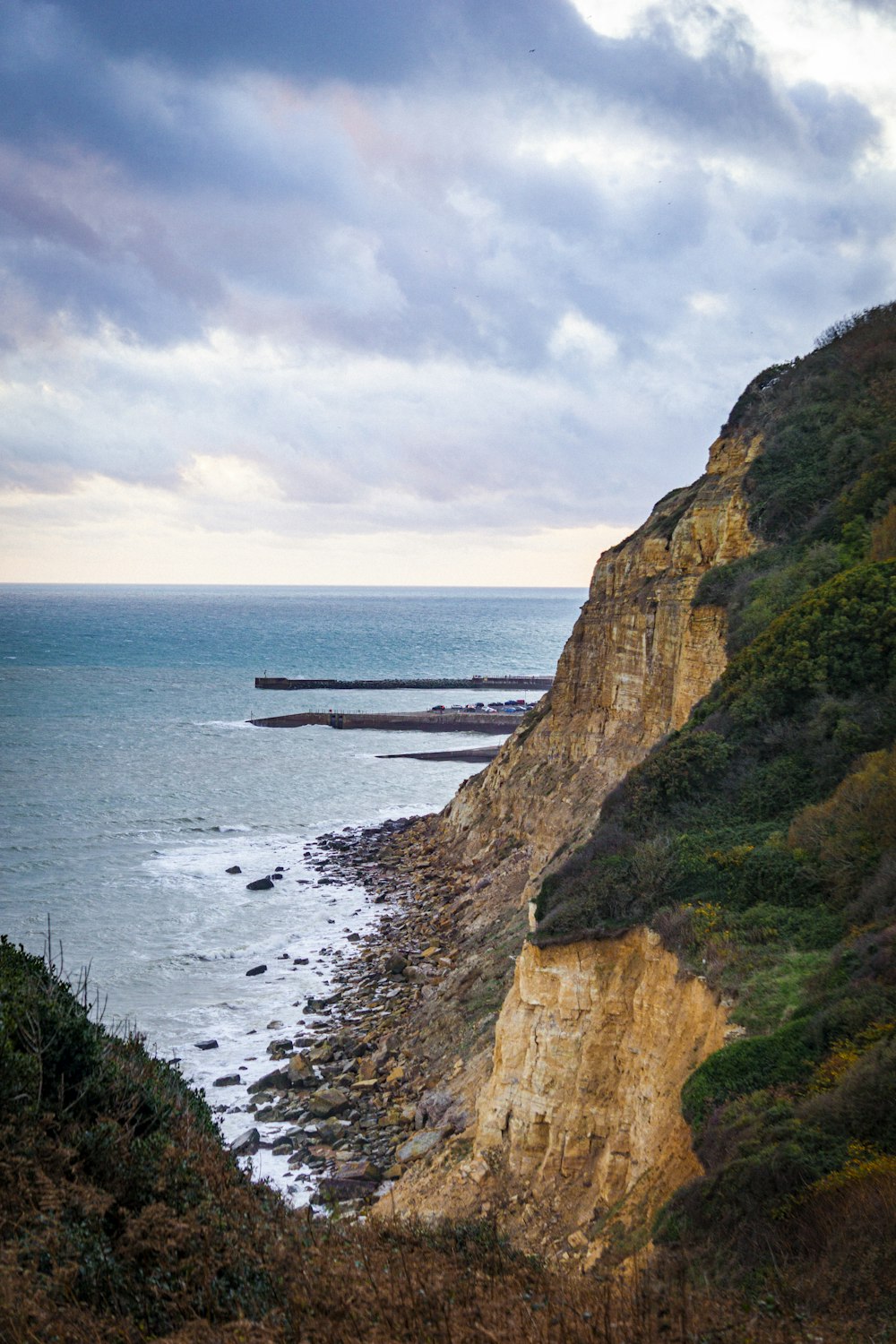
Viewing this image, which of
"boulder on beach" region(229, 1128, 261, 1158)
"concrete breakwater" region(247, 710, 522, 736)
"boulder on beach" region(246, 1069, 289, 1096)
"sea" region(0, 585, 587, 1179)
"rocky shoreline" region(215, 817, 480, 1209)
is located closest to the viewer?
"rocky shoreline" region(215, 817, 480, 1209)

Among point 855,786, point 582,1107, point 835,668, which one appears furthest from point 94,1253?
point 835,668

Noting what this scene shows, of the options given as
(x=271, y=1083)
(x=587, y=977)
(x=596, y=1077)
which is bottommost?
(x=271, y=1083)

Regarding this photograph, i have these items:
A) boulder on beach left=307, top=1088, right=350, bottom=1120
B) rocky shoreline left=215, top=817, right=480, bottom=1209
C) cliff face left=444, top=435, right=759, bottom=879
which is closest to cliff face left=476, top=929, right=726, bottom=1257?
rocky shoreline left=215, top=817, right=480, bottom=1209

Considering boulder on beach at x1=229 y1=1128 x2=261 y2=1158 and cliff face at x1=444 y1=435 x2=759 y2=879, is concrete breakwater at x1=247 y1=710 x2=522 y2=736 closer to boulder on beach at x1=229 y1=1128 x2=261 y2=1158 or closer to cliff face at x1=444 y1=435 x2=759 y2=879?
cliff face at x1=444 y1=435 x2=759 y2=879

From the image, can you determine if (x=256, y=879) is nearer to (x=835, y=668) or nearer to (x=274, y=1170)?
(x=274, y=1170)

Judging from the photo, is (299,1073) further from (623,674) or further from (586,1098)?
(623,674)

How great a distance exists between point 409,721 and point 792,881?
227 ft

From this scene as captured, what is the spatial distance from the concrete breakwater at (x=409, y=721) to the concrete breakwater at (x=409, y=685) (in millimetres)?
19874

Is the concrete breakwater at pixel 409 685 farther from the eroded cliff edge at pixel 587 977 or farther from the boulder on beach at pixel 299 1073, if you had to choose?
the boulder on beach at pixel 299 1073

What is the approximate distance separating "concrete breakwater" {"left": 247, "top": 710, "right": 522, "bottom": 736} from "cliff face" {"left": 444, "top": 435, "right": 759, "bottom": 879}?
130 ft

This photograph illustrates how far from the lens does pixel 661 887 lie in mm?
15094

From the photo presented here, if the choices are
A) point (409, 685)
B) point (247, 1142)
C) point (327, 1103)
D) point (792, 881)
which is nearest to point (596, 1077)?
point (792, 881)

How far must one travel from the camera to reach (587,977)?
15.0 metres

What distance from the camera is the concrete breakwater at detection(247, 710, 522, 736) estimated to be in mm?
80875
